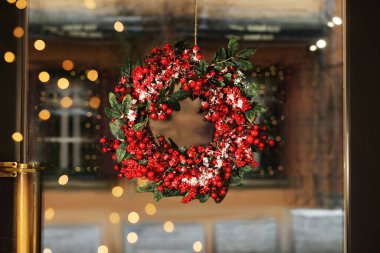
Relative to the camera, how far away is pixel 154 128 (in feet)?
7.64

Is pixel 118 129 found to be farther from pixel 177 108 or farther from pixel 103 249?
pixel 103 249

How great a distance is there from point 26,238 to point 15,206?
6.0 inches

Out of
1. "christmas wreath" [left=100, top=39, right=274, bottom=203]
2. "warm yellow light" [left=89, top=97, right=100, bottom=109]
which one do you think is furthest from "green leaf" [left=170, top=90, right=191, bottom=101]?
"warm yellow light" [left=89, top=97, right=100, bottom=109]

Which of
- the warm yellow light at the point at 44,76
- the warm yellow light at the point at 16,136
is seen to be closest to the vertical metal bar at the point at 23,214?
the warm yellow light at the point at 16,136

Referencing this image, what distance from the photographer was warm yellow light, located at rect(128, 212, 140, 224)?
2324 mm

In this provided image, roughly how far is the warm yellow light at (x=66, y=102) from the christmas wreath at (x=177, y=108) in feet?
1.31

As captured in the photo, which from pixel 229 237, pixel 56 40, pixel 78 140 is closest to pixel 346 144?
pixel 229 237

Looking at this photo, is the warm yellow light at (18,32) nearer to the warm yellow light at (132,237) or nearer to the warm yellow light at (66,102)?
the warm yellow light at (66,102)

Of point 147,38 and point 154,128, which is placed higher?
point 147,38

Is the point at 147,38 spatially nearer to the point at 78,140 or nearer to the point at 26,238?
the point at 78,140

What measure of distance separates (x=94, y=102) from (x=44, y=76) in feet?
0.77

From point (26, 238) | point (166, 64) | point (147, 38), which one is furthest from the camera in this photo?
point (147, 38)

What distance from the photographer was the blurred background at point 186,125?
7.59 ft

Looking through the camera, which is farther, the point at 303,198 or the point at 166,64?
the point at 303,198
